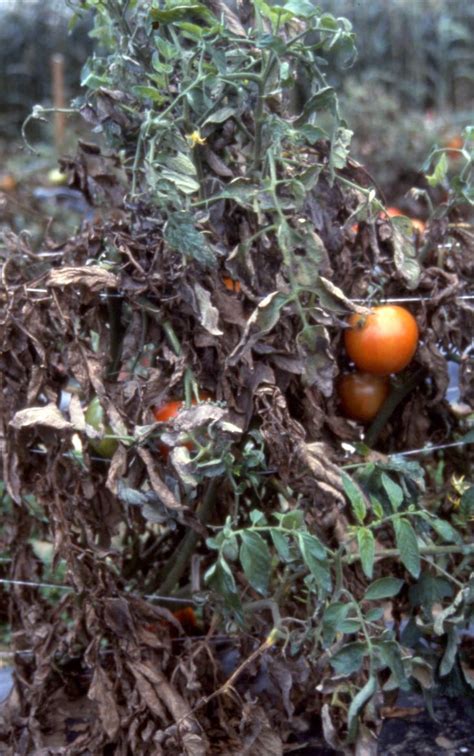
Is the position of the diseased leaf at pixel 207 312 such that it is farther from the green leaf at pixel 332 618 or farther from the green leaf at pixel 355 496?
the green leaf at pixel 332 618

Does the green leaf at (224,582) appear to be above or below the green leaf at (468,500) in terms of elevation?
above

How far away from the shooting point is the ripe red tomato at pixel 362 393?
1320mm

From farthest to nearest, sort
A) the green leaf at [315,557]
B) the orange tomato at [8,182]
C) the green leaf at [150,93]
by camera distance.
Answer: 1. the orange tomato at [8,182]
2. the green leaf at [150,93]
3. the green leaf at [315,557]

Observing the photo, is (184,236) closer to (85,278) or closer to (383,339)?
(85,278)

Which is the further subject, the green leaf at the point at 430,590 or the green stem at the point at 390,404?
the green stem at the point at 390,404

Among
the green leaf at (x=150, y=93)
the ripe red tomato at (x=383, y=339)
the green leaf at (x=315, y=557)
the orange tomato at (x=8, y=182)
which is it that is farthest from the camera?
the orange tomato at (x=8, y=182)

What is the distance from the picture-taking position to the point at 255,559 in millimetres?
1048

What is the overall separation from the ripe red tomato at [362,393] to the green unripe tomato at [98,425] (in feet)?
0.97

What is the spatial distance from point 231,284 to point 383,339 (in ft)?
0.64

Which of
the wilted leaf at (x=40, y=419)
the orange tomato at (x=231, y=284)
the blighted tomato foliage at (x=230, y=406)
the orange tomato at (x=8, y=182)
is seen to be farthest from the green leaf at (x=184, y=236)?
the orange tomato at (x=8, y=182)

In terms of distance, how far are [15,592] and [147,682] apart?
0.23 meters

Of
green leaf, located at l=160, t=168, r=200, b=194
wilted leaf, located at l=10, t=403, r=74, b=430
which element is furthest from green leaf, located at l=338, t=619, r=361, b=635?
green leaf, located at l=160, t=168, r=200, b=194

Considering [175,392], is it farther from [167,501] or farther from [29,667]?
[29,667]

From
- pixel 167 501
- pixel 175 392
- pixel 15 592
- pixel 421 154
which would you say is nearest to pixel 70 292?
pixel 175 392
